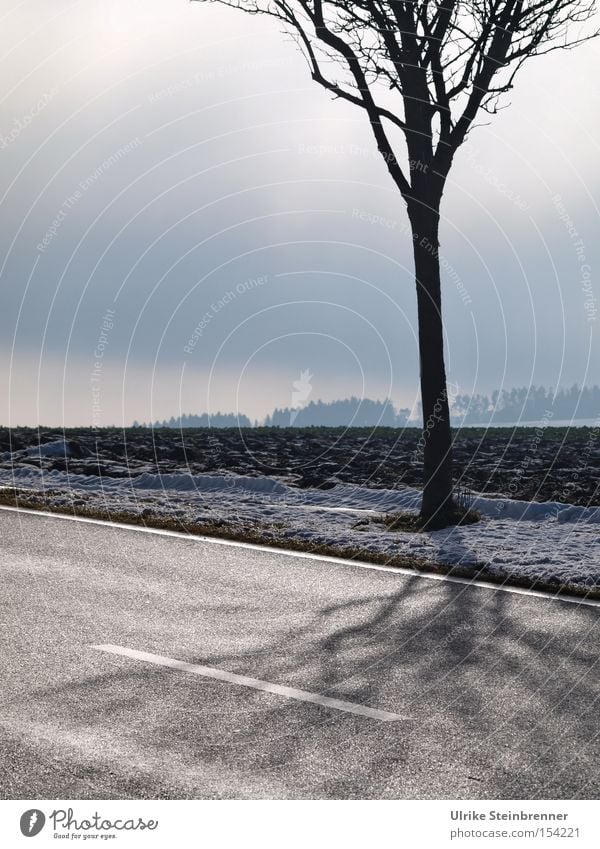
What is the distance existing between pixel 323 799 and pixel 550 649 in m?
3.39

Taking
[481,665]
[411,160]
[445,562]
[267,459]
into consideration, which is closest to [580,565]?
[445,562]

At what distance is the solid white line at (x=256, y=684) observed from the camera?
6219mm

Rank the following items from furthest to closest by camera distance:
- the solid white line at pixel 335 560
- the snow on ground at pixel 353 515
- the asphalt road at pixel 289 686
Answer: the snow on ground at pixel 353 515, the solid white line at pixel 335 560, the asphalt road at pixel 289 686

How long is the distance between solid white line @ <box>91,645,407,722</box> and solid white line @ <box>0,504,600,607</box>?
12.5 ft

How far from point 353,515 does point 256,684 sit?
8948 millimetres

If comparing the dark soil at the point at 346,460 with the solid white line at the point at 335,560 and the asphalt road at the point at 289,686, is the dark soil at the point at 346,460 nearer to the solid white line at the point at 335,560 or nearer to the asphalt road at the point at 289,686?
the solid white line at the point at 335,560

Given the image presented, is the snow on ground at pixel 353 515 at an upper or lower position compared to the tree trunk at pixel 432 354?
lower

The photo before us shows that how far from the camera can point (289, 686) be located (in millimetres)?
6664

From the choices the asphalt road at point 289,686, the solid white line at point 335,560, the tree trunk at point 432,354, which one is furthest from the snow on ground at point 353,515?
the asphalt road at point 289,686

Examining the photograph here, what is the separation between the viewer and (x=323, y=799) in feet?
15.9

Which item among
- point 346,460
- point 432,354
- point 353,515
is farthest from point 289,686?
point 346,460

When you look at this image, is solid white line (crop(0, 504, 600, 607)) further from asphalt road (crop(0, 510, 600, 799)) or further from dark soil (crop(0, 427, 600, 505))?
dark soil (crop(0, 427, 600, 505))

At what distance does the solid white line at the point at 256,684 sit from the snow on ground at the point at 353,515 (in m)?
4.57

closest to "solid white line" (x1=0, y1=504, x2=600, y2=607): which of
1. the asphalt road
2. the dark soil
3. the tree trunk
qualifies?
the asphalt road
